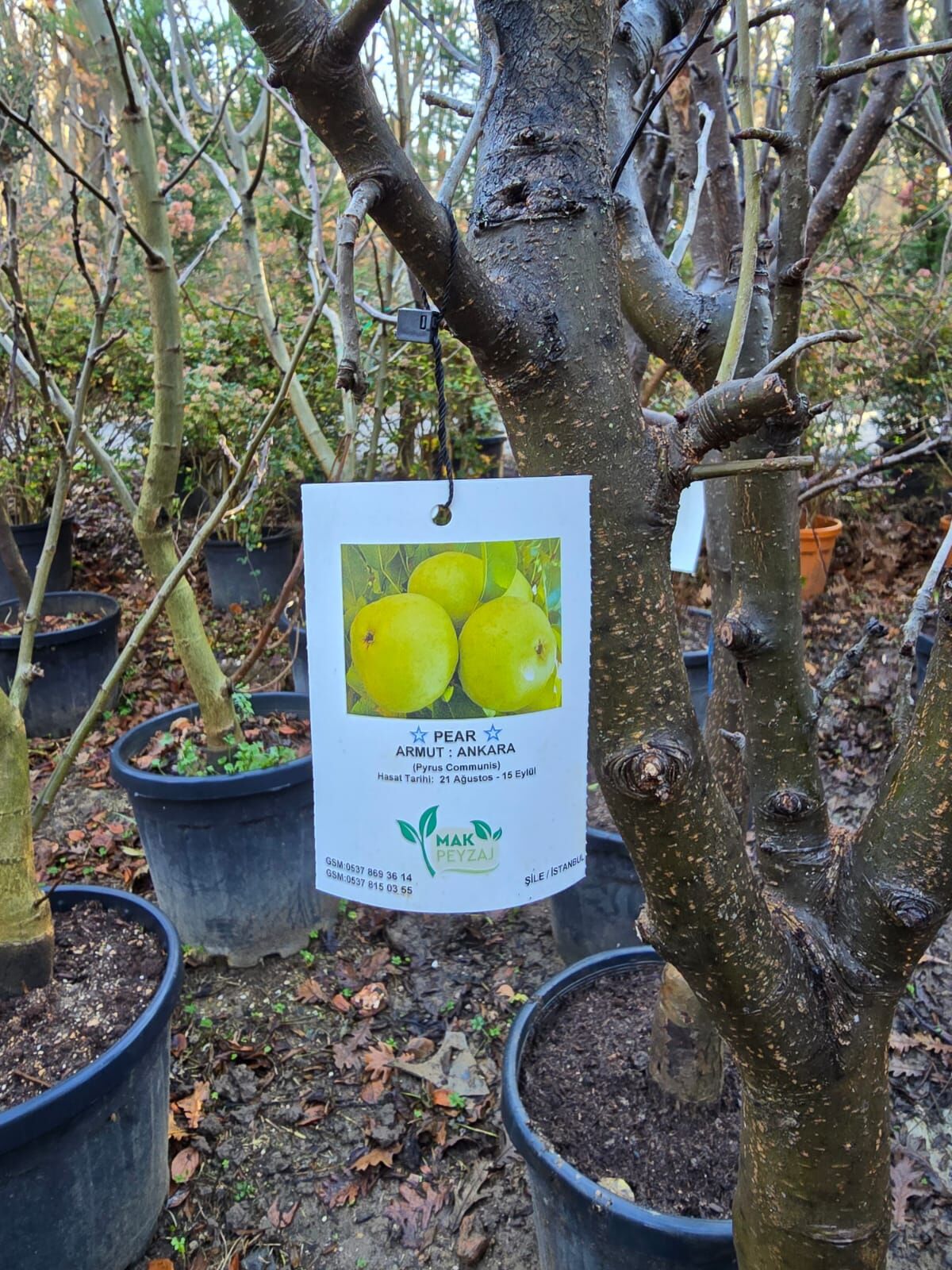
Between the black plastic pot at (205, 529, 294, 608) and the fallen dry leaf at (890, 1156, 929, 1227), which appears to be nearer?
the fallen dry leaf at (890, 1156, 929, 1227)

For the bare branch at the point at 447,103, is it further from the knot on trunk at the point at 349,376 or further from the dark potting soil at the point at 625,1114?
the dark potting soil at the point at 625,1114

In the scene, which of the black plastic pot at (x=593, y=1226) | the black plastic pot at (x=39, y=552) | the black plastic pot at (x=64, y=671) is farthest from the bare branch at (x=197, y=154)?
the black plastic pot at (x=39, y=552)

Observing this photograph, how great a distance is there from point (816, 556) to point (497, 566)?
5097 millimetres

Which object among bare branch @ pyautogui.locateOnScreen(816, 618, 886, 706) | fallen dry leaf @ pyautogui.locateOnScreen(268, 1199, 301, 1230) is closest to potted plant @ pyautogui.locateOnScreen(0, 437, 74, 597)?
fallen dry leaf @ pyautogui.locateOnScreen(268, 1199, 301, 1230)

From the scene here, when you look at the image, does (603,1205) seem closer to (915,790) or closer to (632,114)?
(915,790)

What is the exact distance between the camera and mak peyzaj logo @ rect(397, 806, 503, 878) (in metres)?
0.88

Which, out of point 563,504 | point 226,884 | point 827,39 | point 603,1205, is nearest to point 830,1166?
point 603,1205

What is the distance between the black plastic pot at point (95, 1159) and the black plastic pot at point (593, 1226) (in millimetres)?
762

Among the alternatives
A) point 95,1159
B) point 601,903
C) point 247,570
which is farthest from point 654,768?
point 247,570

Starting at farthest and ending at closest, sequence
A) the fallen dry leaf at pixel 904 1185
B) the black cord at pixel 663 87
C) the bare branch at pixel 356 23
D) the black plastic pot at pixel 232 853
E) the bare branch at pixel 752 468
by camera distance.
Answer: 1. the black plastic pot at pixel 232 853
2. the fallen dry leaf at pixel 904 1185
3. the black cord at pixel 663 87
4. the bare branch at pixel 752 468
5. the bare branch at pixel 356 23

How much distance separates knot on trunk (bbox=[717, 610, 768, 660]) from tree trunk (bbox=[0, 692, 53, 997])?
5.01 ft

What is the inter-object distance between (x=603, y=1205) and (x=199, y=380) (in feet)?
14.9

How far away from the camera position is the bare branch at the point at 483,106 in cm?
87

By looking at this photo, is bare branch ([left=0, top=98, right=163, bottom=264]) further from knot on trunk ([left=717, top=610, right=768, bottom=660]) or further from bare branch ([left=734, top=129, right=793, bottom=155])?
knot on trunk ([left=717, top=610, right=768, bottom=660])
